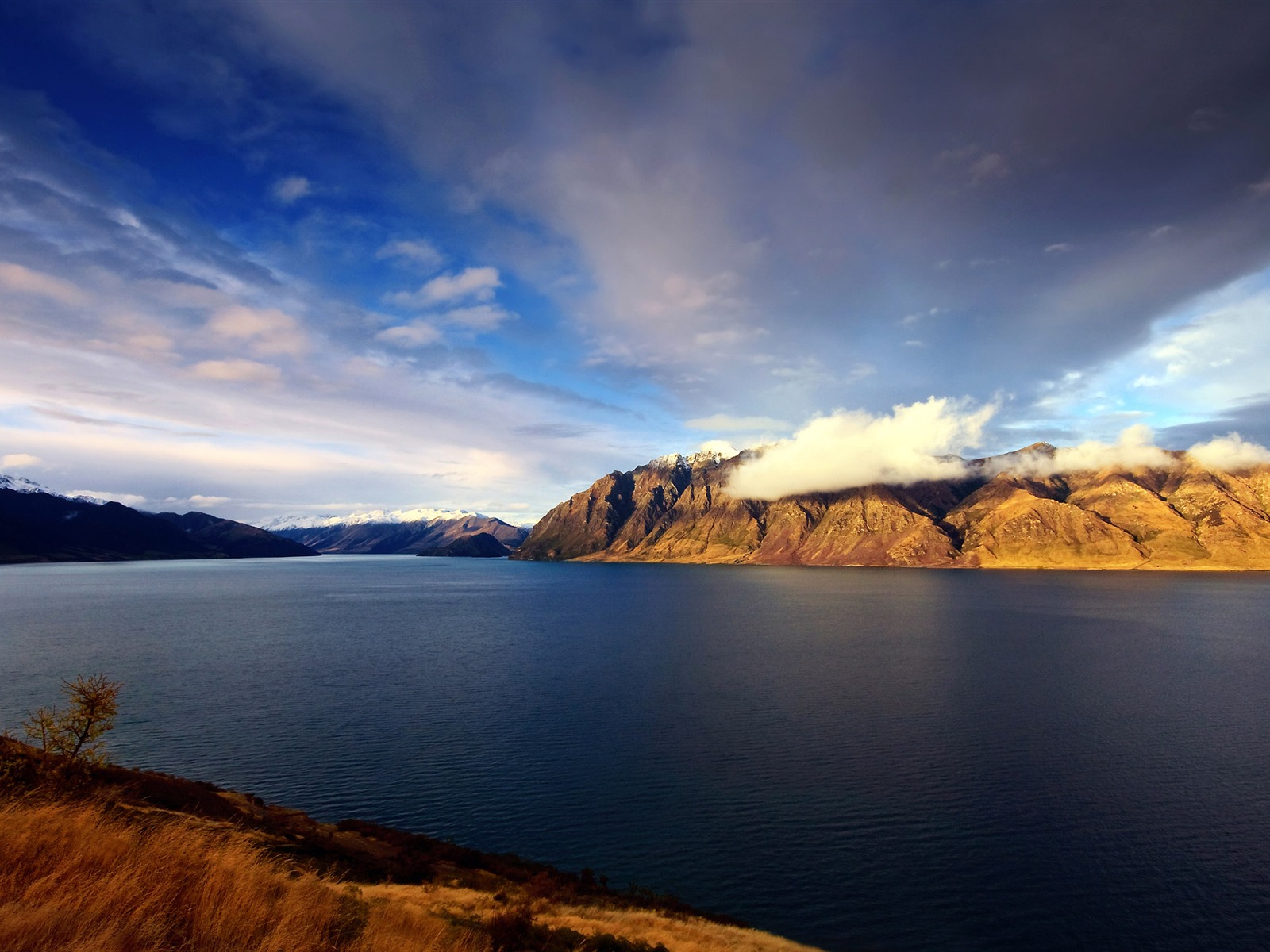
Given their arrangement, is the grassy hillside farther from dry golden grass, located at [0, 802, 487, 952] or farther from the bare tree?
the bare tree

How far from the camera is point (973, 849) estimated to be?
40750 mm

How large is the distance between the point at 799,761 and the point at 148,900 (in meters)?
52.4

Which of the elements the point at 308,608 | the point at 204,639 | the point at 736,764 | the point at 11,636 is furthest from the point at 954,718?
the point at 308,608

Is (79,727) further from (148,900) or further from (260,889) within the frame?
(148,900)

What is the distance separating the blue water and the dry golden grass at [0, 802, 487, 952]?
26.2m

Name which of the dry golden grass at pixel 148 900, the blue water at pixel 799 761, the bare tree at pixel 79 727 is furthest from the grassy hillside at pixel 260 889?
the blue water at pixel 799 761

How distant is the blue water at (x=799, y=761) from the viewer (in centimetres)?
3619

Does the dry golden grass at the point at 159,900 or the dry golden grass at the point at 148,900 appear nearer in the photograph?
the dry golden grass at the point at 148,900

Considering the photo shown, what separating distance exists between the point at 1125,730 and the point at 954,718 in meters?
16.7

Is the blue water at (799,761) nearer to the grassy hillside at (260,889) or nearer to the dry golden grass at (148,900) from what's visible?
the grassy hillside at (260,889)

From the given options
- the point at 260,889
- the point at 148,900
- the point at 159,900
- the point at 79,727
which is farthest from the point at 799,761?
the point at 148,900

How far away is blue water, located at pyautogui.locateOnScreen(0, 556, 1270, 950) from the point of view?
36.2 m

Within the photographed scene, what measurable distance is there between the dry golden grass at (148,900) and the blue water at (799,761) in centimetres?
2621

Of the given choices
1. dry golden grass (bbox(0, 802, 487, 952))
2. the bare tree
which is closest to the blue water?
the bare tree
